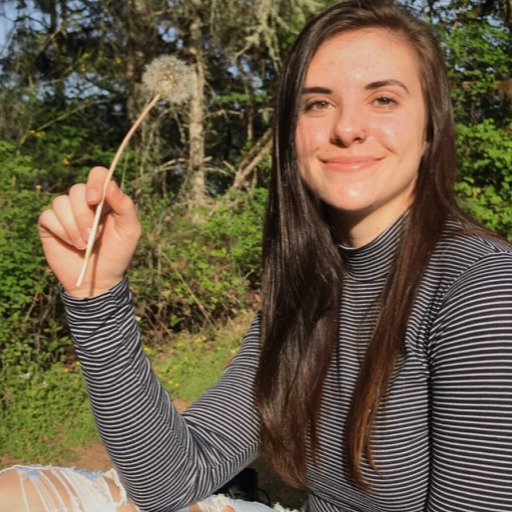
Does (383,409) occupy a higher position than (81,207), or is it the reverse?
(81,207)

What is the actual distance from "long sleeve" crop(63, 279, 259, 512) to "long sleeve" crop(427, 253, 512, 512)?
0.56 meters

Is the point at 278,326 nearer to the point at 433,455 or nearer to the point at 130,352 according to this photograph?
A: the point at 130,352

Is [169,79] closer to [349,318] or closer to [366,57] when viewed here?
[366,57]

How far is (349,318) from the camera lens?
4.82 ft

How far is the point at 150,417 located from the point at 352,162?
0.72 metres

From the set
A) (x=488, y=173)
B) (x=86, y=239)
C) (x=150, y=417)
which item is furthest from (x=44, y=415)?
(x=488, y=173)

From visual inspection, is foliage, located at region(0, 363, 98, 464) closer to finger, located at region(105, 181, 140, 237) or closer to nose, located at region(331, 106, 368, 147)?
finger, located at region(105, 181, 140, 237)

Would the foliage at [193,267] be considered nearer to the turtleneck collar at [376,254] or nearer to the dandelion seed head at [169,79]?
the dandelion seed head at [169,79]

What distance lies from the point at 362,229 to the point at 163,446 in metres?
0.68

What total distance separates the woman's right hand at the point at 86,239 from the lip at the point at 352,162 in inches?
18.6

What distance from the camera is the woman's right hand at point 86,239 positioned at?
1211 millimetres

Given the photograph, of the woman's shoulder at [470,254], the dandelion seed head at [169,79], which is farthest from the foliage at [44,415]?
the woman's shoulder at [470,254]

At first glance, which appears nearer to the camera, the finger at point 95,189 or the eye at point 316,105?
the finger at point 95,189

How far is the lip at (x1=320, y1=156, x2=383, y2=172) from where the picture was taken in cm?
138
